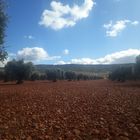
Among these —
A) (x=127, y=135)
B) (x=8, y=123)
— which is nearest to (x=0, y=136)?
(x=8, y=123)

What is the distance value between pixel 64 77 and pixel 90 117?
428 feet

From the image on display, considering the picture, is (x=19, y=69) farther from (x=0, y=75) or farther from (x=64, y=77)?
(x=64, y=77)

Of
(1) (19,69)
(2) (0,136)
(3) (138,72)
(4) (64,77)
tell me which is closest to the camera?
(2) (0,136)

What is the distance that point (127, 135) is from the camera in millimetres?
10594

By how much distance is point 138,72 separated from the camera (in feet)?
217

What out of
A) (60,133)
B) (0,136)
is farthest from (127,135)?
(0,136)

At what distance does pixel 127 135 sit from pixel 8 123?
5.91 metres

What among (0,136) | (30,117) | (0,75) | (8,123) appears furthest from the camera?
(0,75)

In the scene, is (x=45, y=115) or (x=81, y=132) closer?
(x=81, y=132)

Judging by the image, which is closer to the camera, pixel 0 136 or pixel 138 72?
pixel 0 136

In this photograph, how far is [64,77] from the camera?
473ft

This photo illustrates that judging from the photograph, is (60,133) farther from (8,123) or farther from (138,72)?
(138,72)

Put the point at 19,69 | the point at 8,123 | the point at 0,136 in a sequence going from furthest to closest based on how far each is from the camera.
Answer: the point at 19,69
the point at 8,123
the point at 0,136

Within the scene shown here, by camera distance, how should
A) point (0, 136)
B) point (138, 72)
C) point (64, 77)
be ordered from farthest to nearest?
1. point (64, 77)
2. point (138, 72)
3. point (0, 136)
